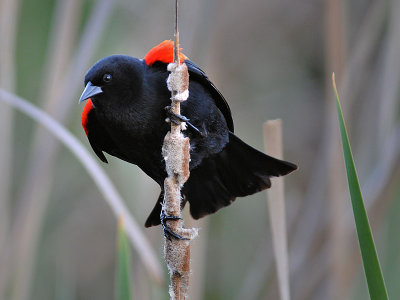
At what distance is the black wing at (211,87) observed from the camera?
1.63m

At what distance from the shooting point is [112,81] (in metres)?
1.57

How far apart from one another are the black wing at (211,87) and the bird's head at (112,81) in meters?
0.16

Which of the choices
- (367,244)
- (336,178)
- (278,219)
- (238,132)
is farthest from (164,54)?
(238,132)

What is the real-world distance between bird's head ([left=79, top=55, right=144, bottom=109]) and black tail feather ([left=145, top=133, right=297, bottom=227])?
0.38 m

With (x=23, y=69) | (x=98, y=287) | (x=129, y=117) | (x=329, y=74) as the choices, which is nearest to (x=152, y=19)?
(x=23, y=69)

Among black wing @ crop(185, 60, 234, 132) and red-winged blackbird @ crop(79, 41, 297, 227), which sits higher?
black wing @ crop(185, 60, 234, 132)

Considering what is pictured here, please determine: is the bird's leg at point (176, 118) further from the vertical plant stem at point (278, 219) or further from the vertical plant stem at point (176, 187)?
the vertical plant stem at point (278, 219)

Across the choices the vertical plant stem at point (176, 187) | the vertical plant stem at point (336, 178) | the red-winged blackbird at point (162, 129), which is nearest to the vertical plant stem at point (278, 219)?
the vertical plant stem at point (176, 187)


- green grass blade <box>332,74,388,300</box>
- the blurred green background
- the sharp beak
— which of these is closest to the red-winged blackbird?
the sharp beak

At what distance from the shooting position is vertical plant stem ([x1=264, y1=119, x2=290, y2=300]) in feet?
4.20

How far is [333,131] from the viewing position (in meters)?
2.05

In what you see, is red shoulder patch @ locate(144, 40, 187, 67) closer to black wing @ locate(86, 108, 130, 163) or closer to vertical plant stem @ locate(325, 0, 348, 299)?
black wing @ locate(86, 108, 130, 163)

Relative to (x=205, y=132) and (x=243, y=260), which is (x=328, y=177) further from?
(x=243, y=260)

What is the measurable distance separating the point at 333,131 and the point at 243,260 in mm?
1127
